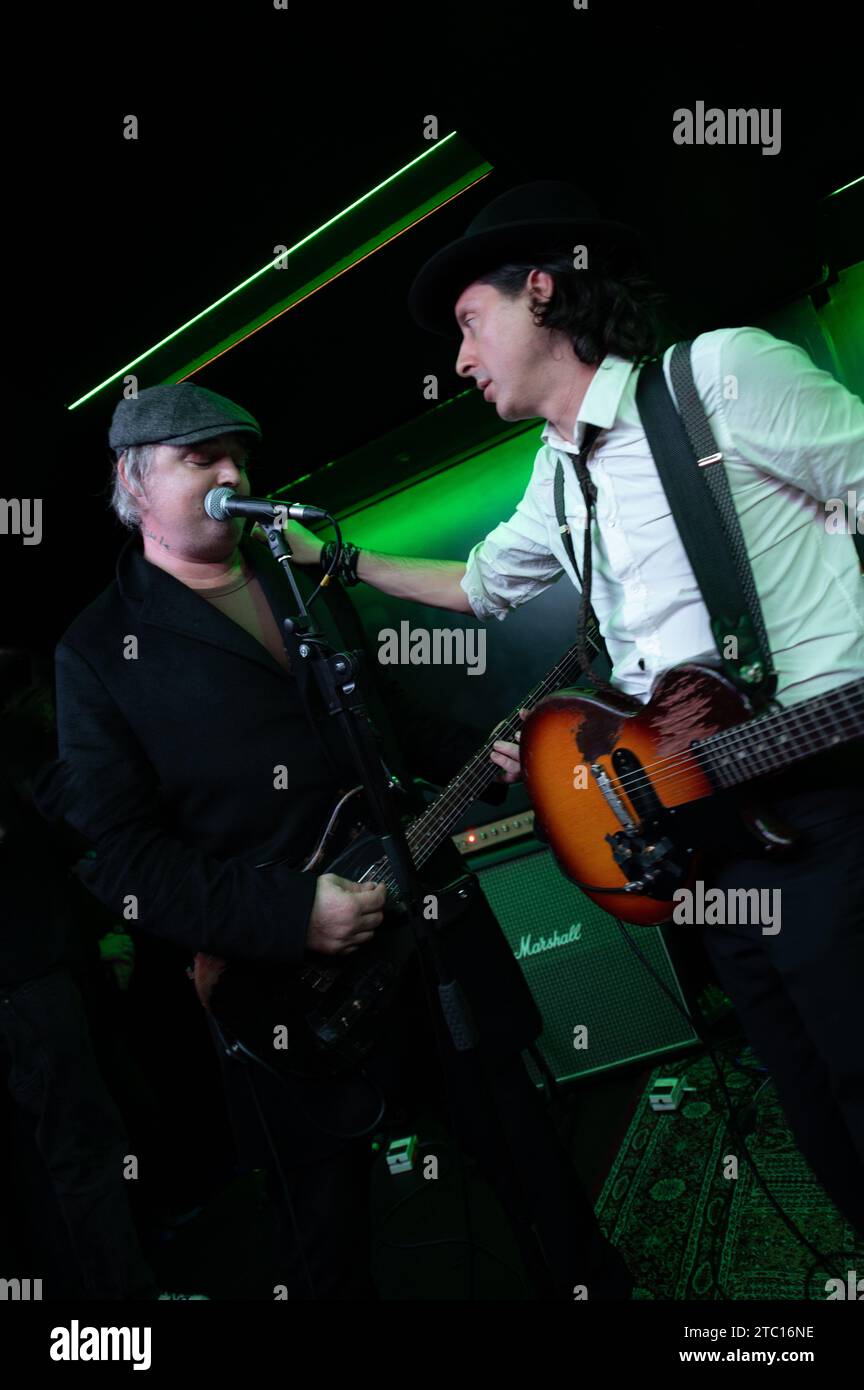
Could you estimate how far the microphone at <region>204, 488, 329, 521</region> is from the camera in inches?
70.2

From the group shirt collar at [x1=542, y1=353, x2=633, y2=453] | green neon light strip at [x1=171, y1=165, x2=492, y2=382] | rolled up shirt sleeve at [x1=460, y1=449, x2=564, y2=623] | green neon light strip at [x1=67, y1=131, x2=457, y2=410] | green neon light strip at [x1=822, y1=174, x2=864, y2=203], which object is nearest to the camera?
shirt collar at [x1=542, y1=353, x2=633, y2=453]

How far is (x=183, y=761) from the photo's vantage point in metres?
2.05

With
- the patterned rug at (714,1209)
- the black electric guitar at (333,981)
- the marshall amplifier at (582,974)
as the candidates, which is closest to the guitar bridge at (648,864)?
the black electric guitar at (333,981)

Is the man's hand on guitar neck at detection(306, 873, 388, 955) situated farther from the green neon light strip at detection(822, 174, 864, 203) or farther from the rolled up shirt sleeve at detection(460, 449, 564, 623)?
the green neon light strip at detection(822, 174, 864, 203)

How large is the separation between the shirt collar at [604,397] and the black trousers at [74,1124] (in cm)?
249

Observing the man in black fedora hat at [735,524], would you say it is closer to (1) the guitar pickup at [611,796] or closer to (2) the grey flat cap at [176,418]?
(1) the guitar pickup at [611,796]

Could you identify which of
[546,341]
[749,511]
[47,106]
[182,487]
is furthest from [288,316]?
[749,511]

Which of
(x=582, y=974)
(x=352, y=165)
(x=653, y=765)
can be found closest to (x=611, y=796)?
(x=653, y=765)

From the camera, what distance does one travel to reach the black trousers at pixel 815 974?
145 centimetres

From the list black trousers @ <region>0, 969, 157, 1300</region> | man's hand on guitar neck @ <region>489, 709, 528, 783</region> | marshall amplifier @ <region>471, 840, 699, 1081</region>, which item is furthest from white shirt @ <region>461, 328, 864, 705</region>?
black trousers @ <region>0, 969, 157, 1300</region>

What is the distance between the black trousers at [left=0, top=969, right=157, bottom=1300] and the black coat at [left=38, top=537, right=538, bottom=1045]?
1201 millimetres
